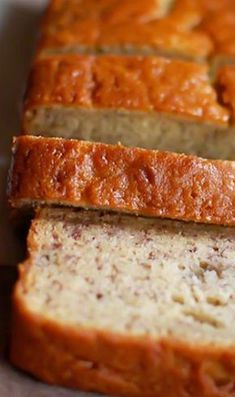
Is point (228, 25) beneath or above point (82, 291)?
above

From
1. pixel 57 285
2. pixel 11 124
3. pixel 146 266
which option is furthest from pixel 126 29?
pixel 57 285

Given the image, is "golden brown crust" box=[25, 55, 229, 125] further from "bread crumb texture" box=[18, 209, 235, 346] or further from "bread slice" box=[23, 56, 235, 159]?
"bread crumb texture" box=[18, 209, 235, 346]

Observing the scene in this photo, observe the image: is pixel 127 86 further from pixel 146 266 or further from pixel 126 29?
pixel 146 266

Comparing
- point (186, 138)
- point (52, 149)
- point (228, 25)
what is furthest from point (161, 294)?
point (228, 25)

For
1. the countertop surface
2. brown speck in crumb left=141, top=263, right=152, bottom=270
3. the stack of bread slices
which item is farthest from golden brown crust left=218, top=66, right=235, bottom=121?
the countertop surface

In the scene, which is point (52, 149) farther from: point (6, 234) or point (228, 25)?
point (228, 25)

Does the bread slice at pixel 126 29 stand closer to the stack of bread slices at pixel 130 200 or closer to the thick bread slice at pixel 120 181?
the stack of bread slices at pixel 130 200
